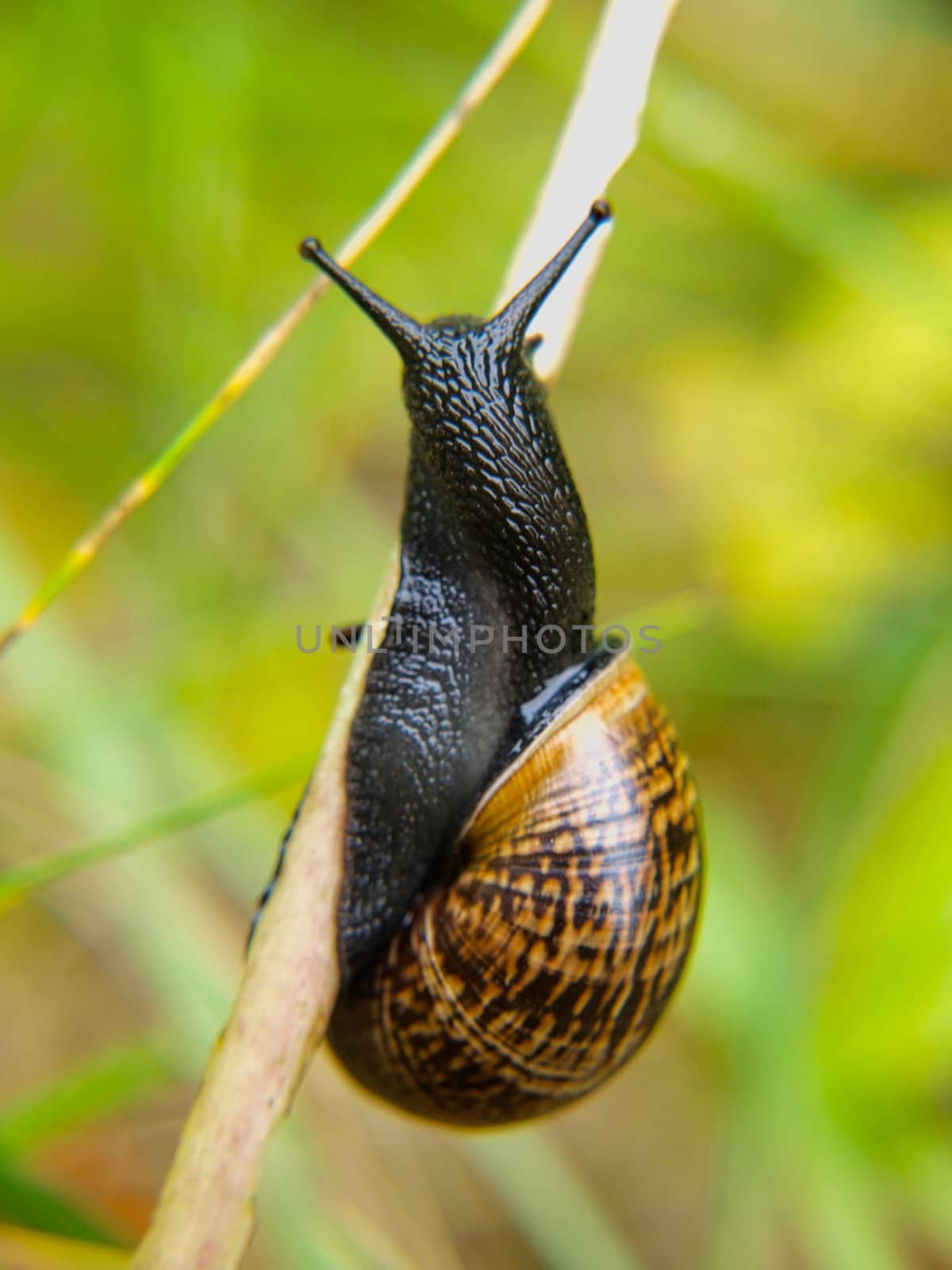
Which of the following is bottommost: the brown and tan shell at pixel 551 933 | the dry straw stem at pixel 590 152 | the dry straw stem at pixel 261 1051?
the dry straw stem at pixel 261 1051

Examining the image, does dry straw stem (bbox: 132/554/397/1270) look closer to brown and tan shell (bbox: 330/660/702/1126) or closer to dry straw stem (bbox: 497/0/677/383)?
brown and tan shell (bbox: 330/660/702/1126)

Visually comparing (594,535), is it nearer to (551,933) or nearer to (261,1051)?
(551,933)

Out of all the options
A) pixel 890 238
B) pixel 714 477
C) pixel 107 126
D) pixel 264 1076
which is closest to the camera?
pixel 264 1076

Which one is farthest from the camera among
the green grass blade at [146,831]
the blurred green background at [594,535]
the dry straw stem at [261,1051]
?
the blurred green background at [594,535]

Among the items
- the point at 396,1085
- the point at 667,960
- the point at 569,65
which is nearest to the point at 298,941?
the point at 396,1085

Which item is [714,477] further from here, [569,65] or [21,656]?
[21,656]

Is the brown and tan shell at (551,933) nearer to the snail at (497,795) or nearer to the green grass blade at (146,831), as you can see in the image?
the snail at (497,795)

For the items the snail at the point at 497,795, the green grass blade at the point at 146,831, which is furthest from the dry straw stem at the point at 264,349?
the green grass blade at the point at 146,831
